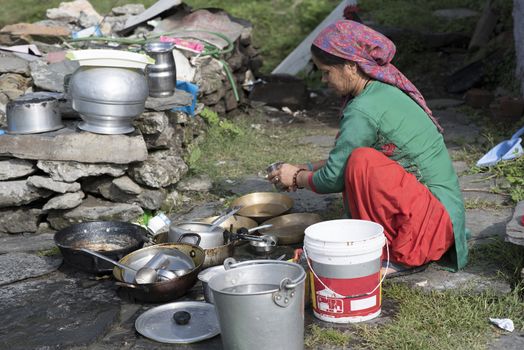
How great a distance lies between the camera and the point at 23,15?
12297mm

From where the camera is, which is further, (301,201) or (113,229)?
(301,201)

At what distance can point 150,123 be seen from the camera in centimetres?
573

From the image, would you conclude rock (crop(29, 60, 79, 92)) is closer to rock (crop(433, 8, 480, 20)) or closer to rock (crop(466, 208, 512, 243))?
rock (crop(466, 208, 512, 243))

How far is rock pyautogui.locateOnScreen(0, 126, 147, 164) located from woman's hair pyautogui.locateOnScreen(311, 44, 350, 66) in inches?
69.7

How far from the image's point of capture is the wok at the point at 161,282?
393cm

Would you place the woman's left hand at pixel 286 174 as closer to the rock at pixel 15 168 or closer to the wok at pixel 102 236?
the wok at pixel 102 236

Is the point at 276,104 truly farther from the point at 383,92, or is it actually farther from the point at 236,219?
the point at 383,92

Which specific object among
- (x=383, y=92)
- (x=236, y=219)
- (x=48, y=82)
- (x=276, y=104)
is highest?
(x=383, y=92)

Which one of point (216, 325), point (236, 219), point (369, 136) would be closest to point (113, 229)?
point (236, 219)

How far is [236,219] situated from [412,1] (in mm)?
8727

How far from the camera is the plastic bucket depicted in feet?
11.6

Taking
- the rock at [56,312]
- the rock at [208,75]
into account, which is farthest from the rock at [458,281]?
the rock at [208,75]

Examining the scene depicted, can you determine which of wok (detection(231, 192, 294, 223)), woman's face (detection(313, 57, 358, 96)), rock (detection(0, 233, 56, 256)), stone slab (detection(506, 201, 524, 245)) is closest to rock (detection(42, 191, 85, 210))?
rock (detection(0, 233, 56, 256))

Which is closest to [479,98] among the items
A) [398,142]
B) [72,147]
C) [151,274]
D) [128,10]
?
[128,10]
